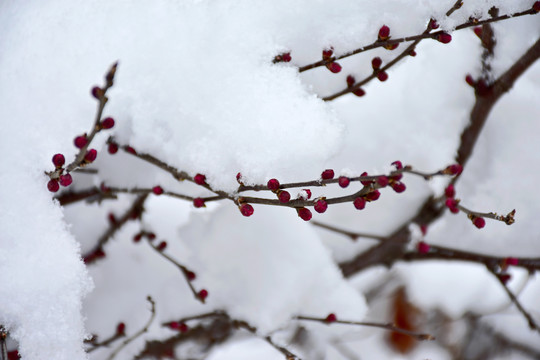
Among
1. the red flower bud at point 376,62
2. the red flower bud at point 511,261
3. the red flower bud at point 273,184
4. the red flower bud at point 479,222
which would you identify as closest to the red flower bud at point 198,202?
the red flower bud at point 273,184

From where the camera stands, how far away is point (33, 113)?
101cm

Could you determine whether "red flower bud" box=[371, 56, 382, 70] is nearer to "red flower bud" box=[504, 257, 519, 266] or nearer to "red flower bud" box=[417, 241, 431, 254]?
"red flower bud" box=[417, 241, 431, 254]

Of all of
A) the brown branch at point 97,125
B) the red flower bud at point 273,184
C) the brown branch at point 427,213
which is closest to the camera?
the brown branch at point 97,125

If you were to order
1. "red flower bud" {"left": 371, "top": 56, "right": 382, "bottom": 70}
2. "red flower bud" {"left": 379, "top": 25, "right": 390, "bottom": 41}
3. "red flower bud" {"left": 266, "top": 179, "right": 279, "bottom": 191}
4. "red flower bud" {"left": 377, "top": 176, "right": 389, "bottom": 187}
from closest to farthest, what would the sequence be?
"red flower bud" {"left": 377, "top": 176, "right": 389, "bottom": 187} → "red flower bud" {"left": 266, "top": 179, "right": 279, "bottom": 191} → "red flower bud" {"left": 379, "top": 25, "right": 390, "bottom": 41} → "red flower bud" {"left": 371, "top": 56, "right": 382, "bottom": 70}

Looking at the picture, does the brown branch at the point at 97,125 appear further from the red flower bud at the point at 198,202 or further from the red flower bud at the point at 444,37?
the red flower bud at the point at 444,37

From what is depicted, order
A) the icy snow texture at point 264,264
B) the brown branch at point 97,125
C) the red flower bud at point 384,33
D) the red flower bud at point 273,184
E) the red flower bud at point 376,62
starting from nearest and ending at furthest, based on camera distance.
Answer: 1. the brown branch at point 97,125
2. the red flower bud at point 273,184
3. the red flower bud at point 384,33
4. the red flower bud at point 376,62
5. the icy snow texture at point 264,264

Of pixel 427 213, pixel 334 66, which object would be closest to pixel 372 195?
pixel 334 66

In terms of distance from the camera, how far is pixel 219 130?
989 millimetres

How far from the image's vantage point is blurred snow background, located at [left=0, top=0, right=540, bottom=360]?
927mm

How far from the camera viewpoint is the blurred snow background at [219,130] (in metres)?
0.93

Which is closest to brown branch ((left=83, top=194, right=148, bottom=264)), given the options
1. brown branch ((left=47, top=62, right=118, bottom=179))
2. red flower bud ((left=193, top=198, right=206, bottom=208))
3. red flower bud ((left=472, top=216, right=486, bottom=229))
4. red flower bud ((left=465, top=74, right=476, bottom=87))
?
red flower bud ((left=193, top=198, right=206, bottom=208))

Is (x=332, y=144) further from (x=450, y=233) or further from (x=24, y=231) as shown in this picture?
(x=450, y=233)

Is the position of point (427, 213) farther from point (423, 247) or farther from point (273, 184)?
point (273, 184)

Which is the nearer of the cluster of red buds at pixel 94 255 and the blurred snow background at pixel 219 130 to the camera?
the blurred snow background at pixel 219 130
